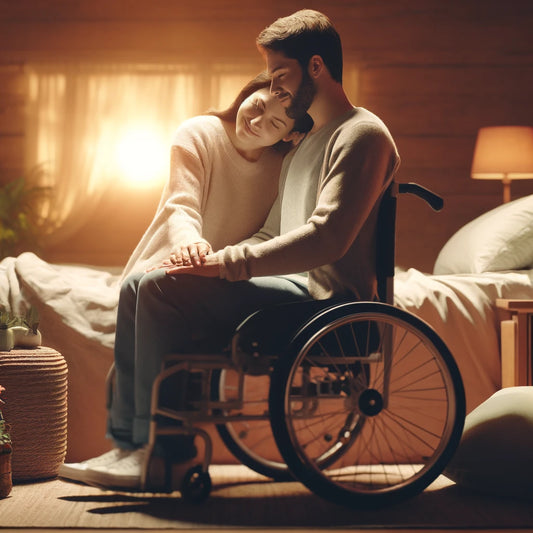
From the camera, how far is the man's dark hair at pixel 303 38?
212 cm

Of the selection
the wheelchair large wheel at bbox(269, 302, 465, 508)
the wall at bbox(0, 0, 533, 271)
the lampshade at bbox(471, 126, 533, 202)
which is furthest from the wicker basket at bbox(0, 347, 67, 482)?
the wall at bbox(0, 0, 533, 271)

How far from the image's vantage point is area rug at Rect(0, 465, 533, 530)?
76.0 inches

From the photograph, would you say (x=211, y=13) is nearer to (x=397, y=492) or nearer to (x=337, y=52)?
(x=337, y=52)

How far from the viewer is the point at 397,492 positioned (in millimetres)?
2008

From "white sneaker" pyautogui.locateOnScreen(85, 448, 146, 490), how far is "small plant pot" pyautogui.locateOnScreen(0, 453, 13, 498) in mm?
335

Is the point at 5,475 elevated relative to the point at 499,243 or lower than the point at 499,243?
lower

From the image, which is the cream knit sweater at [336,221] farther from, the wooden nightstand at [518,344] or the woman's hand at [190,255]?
the wooden nightstand at [518,344]

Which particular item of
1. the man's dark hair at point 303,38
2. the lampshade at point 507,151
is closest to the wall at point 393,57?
the lampshade at point 507,151

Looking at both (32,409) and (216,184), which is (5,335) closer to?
(32,409)

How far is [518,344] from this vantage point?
2754mm

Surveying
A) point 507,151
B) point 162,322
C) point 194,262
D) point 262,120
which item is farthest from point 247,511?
point 507,151

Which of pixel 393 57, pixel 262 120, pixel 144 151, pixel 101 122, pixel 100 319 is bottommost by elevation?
pixel 100 319

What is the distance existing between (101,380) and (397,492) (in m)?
1.08

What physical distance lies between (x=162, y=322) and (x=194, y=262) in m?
0.16
